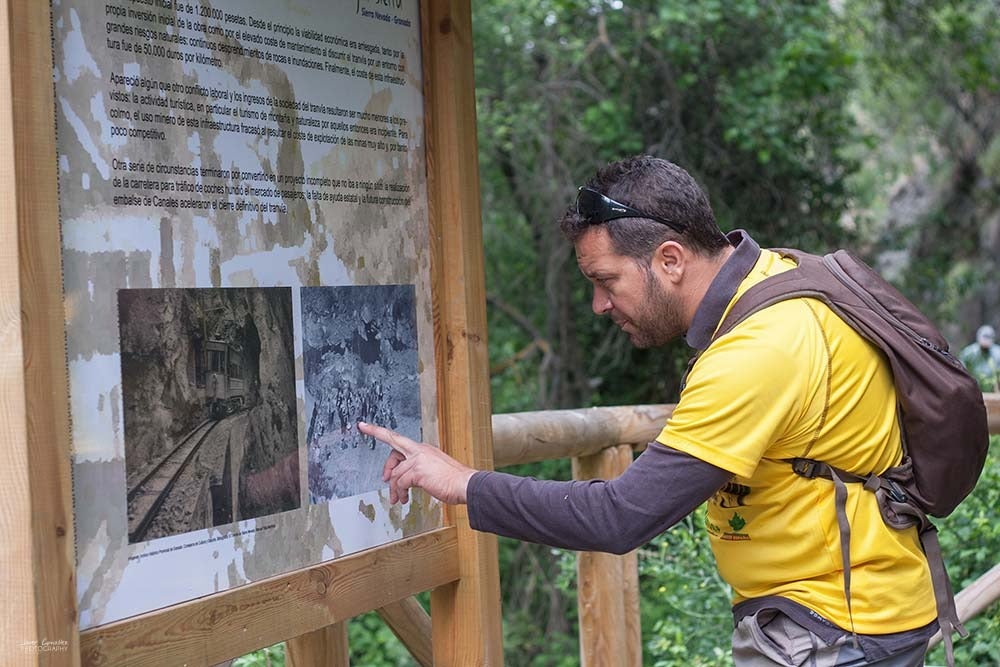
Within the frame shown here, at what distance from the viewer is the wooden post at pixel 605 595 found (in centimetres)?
356

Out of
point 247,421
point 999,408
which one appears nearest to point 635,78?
point 999,408

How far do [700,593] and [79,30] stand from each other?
10.5 feet

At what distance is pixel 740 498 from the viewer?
2102mm

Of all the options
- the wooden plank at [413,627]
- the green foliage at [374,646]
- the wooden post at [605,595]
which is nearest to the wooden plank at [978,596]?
the wooden post at [605,595]

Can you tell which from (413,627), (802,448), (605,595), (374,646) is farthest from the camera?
(374,646)

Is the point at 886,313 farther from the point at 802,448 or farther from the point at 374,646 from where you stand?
the point at 374,646

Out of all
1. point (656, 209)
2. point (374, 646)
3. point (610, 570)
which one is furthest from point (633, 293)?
point (374, 646)

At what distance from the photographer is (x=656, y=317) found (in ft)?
7.19

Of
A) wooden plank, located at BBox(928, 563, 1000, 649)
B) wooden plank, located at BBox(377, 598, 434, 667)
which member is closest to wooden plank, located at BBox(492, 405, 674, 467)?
wooden plank, located at BBox(377, 598, 434, 667)

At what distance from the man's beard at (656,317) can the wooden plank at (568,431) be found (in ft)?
3.07

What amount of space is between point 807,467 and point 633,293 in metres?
0.47

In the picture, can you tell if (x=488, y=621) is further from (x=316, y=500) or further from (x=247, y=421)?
(x=247, y=421)

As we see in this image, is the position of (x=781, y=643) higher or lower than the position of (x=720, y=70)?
lower
